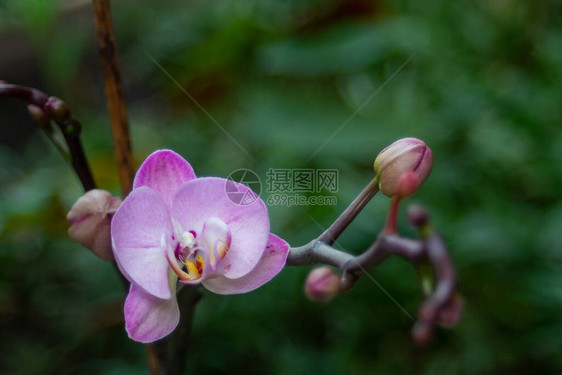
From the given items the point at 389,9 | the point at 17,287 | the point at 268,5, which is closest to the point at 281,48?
the point at 268,5

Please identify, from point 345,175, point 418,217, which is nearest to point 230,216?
point 418,217

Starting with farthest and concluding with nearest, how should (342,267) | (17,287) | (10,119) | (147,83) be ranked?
(147,83) → (10,119) → (17,287) → (342,267)

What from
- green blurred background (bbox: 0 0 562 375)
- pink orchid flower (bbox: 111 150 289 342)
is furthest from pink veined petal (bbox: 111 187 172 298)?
green blurred background (bbox: 0 0 562 375)

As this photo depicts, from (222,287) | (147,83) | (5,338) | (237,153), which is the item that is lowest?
(147,83)

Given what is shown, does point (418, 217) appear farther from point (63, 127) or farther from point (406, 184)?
point (63, 127)

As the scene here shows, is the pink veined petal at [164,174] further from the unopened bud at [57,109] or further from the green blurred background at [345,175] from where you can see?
the green blurred background at [345,175]

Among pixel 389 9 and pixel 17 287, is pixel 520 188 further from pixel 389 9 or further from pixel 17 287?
pixel 17 287

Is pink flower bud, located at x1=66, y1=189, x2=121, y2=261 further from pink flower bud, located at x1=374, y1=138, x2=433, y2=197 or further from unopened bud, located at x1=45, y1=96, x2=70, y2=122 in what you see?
pink flower bud, located at x1=374, y1=138, x2=433, y2=197
